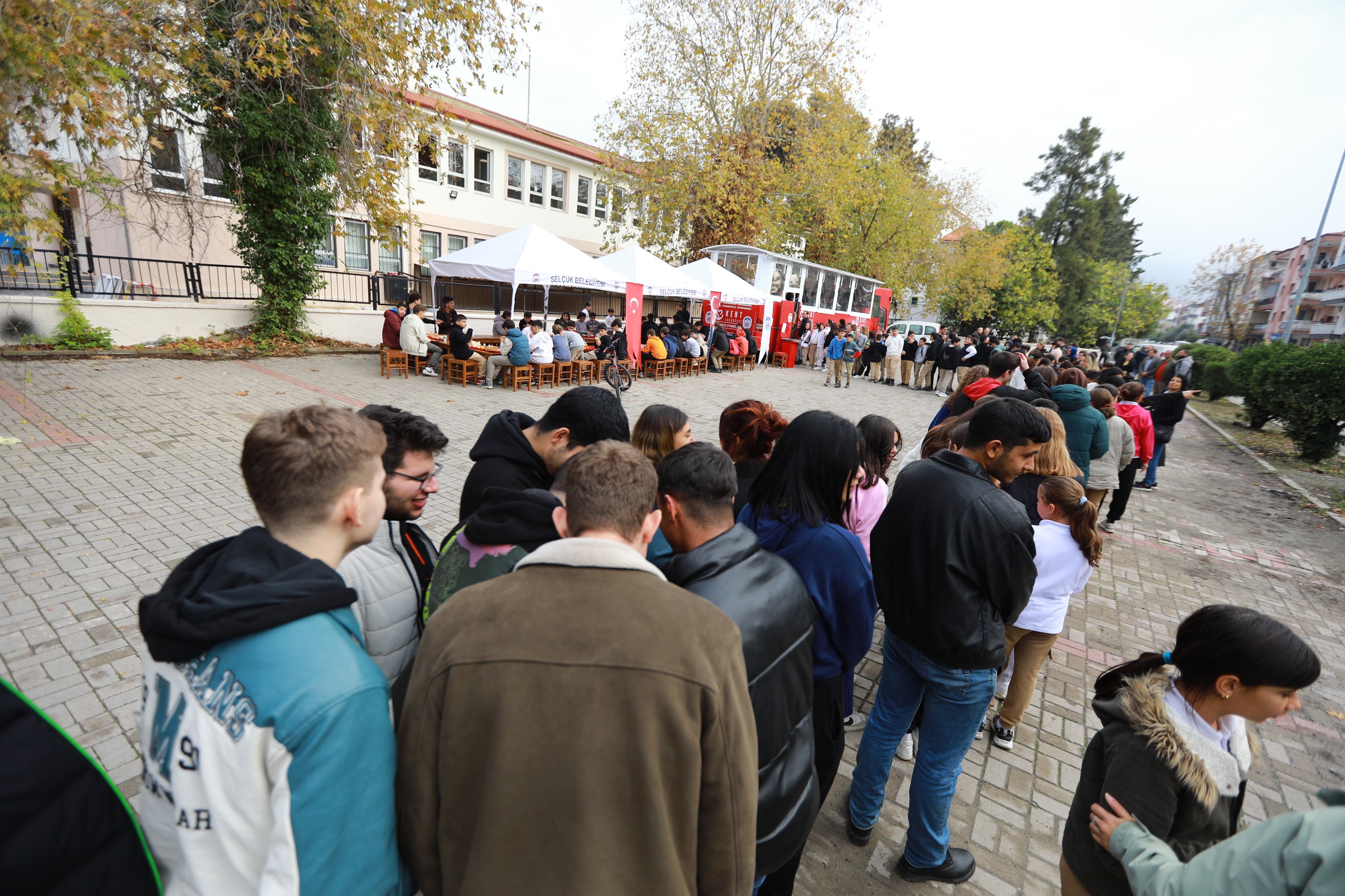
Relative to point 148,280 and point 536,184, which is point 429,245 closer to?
point 536,184

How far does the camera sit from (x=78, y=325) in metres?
11.1

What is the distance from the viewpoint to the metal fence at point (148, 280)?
10953mm

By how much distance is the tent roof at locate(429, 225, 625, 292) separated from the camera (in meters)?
13.0

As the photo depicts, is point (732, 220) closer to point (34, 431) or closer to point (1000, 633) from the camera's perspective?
point (34, 431)

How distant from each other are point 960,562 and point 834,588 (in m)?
0.55

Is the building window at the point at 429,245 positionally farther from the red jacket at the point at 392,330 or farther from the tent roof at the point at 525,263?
the red jacket at the point at 392,330

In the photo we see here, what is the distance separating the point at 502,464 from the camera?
2.57 meters

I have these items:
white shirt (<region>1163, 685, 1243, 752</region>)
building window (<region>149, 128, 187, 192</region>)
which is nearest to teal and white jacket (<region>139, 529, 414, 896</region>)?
white shirt (<region>1163, 685, 1243, 752</region>)

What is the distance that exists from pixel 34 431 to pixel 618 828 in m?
9.38

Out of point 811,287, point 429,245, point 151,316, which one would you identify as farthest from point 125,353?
point 811,287

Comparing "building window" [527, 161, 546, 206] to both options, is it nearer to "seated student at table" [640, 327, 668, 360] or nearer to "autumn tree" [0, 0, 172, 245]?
"seated student at table" [640, 327, 668, 360]

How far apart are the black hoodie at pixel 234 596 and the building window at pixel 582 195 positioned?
96.1 ft

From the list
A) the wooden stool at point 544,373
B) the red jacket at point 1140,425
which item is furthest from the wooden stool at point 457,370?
the red jacket at point 1140,425

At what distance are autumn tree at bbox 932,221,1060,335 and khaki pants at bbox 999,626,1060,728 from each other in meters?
33.1
